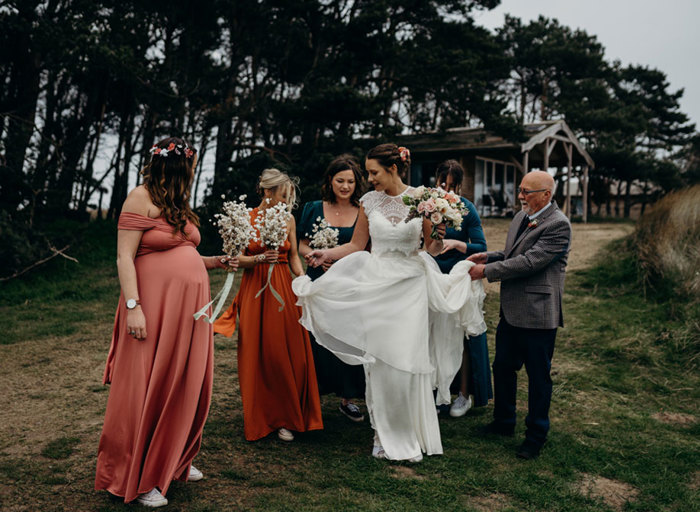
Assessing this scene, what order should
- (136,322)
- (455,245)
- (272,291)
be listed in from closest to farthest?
(136,322) → (272,291) → (455,245)

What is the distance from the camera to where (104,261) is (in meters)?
14.6

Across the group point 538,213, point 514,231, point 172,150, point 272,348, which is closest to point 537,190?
point 538,213

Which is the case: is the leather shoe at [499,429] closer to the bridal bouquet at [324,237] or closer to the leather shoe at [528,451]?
the leather shoe at [528,451]

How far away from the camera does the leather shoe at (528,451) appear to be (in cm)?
430

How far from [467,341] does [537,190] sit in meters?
1.68

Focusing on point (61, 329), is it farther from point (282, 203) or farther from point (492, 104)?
point (492, 104)

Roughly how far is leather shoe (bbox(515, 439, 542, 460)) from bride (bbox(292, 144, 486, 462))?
0.64 metres

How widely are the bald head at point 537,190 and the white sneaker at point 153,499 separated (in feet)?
10.8

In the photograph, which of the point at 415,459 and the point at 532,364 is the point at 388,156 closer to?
the point at 532,364

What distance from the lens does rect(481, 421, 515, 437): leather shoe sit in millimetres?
4750

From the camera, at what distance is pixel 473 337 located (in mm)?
5262

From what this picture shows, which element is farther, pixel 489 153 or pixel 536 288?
pixel 489 153

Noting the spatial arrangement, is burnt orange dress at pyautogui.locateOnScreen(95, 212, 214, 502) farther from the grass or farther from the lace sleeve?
the lace sleeve

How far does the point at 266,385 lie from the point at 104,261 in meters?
11.6
